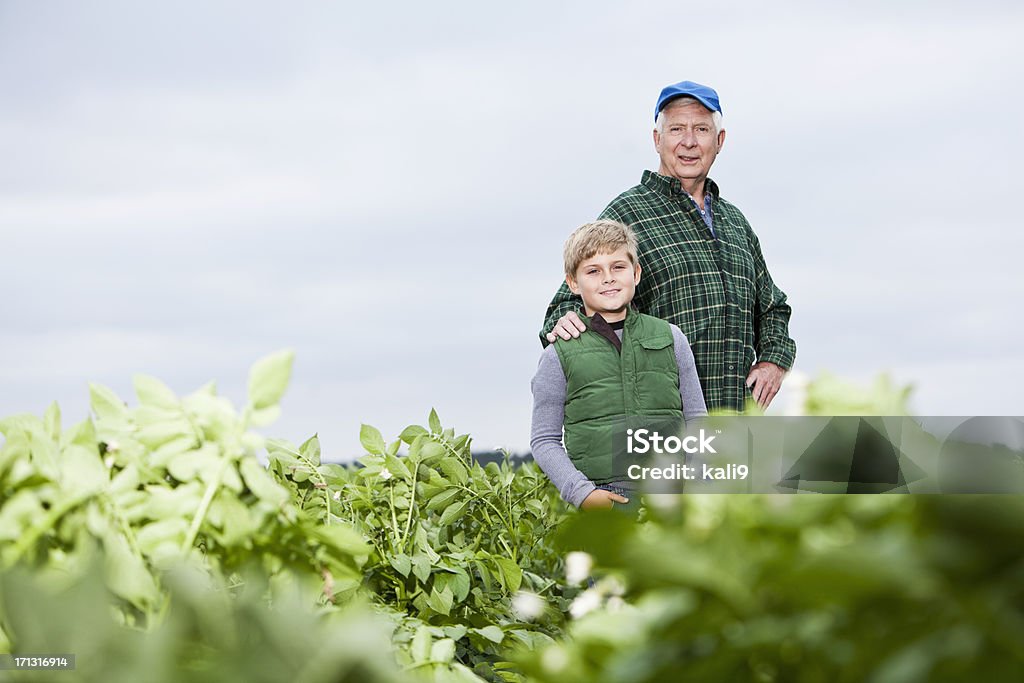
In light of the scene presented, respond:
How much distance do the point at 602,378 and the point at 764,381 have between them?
1187 millimetres

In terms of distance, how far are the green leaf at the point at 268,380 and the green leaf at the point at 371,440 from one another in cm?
175

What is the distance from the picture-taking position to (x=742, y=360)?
402 cm

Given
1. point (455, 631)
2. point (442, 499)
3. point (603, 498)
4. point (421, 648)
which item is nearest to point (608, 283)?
point (603, 498)

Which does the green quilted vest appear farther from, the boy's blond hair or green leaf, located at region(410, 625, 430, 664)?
green leaf, located at region(410, 625, 430, 664)

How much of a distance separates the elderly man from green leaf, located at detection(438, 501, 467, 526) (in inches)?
39.7

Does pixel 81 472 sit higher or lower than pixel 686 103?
lower

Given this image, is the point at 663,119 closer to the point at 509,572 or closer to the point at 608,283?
the point at 608,283

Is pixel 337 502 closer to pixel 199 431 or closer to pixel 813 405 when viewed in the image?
pixel 199 431

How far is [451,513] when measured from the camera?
2.75 meters

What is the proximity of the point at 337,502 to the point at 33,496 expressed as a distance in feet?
4.93

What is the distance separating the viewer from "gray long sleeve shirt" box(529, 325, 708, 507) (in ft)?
10.3

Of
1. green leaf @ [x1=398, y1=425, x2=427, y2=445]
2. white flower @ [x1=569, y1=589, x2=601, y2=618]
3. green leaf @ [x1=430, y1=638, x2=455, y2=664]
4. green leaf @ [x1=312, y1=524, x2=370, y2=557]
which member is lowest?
green leaf @ [x1=430, y1=638, x2=455, y2=664]

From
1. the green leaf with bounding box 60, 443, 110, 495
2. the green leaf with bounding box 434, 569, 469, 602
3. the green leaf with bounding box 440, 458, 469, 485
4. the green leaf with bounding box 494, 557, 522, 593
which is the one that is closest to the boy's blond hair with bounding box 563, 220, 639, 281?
the green leaf with bounding box 440, 458, 469, 485

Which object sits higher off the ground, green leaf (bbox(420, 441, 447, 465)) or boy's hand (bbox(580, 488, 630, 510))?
green leaf (bbox(420, 441, 447, 465))
